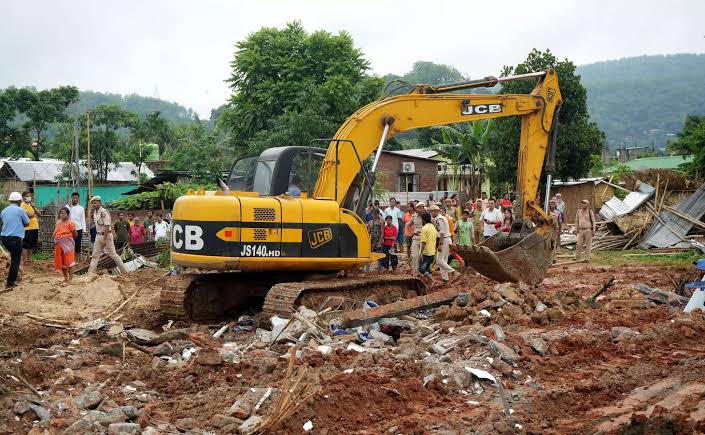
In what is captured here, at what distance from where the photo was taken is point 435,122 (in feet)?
43.5

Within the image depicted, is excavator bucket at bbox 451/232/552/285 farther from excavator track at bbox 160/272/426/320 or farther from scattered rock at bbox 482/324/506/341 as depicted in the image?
scattered rock at bbox 482/324/506/341

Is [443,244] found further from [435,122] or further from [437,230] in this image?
[435,122]

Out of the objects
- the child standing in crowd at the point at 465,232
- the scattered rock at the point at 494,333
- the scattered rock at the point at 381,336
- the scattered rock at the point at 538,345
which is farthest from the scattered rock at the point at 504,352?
the child standing in crowd at the point at 465,232

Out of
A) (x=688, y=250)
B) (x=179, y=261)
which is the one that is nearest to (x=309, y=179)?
(x=179, y=261)

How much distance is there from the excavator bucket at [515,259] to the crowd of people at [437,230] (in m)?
0.58

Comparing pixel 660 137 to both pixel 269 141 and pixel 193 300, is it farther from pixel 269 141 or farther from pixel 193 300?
pixel 193 300

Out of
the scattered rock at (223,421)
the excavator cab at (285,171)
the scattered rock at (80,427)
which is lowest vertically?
the scattered rock at (223,421)

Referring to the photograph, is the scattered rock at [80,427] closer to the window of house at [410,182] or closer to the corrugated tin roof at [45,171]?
the corrugated tin roof at [45,171]

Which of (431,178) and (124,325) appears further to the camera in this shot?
(431,178)

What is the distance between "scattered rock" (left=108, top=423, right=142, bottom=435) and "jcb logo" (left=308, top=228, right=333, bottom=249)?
5.40 metres

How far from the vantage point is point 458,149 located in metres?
35.1

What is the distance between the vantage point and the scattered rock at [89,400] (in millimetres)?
6992

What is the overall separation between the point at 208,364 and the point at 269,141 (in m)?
22.6

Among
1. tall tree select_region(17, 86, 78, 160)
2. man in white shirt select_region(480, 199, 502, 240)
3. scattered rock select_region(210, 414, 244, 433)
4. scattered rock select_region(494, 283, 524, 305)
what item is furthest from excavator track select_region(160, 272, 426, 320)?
tall tree select_region(17, 86, 78, 160)
